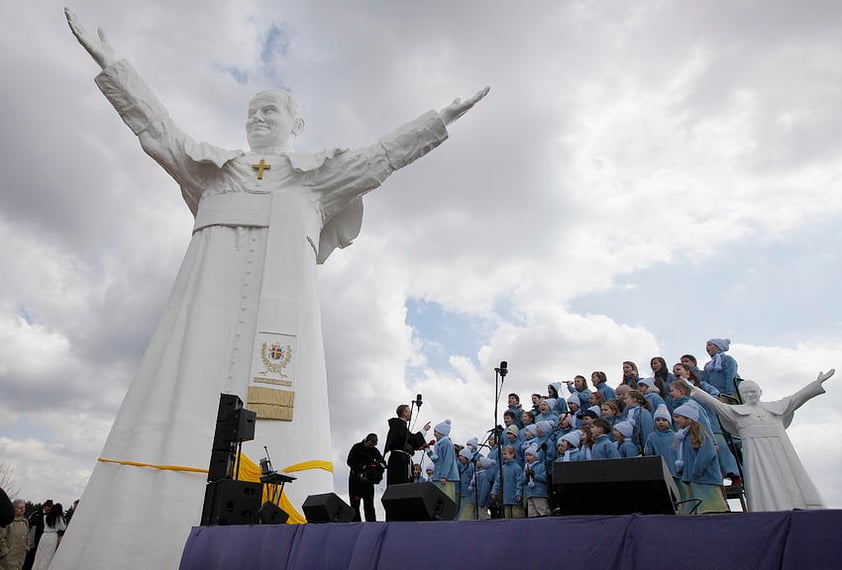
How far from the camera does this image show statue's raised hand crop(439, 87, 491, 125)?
898 centimetres

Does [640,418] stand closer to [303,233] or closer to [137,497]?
[303,233]

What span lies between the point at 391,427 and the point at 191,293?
3.47 meters

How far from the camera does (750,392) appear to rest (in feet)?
23.3

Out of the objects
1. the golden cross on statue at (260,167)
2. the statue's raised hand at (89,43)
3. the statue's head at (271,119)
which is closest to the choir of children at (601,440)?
the golden cross on statue at (260,167)

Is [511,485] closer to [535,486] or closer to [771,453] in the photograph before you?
[535,486]

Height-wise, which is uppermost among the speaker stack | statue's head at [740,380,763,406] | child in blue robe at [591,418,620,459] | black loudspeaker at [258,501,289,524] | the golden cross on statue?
the golden cross on statue

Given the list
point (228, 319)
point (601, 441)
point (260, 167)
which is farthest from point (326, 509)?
point (260, 167)

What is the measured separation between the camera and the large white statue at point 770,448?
6535 mm

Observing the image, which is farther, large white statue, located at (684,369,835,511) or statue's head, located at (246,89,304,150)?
statue's head, located at (246,89,304,150)

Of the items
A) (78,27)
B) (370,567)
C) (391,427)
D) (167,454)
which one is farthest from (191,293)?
(370,567)

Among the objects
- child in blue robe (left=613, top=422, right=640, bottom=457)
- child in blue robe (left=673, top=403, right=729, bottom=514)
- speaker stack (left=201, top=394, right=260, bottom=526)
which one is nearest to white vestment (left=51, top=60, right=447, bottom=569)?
speaker stack (left=201, top=394, right=260, bottom=526)

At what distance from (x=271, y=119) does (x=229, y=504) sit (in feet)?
20.4

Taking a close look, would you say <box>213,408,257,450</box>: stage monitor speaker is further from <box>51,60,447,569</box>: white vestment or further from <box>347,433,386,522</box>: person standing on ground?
<box>347,433,386,522</box>: person standing on ground

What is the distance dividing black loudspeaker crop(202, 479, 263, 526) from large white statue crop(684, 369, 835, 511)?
195 inches
